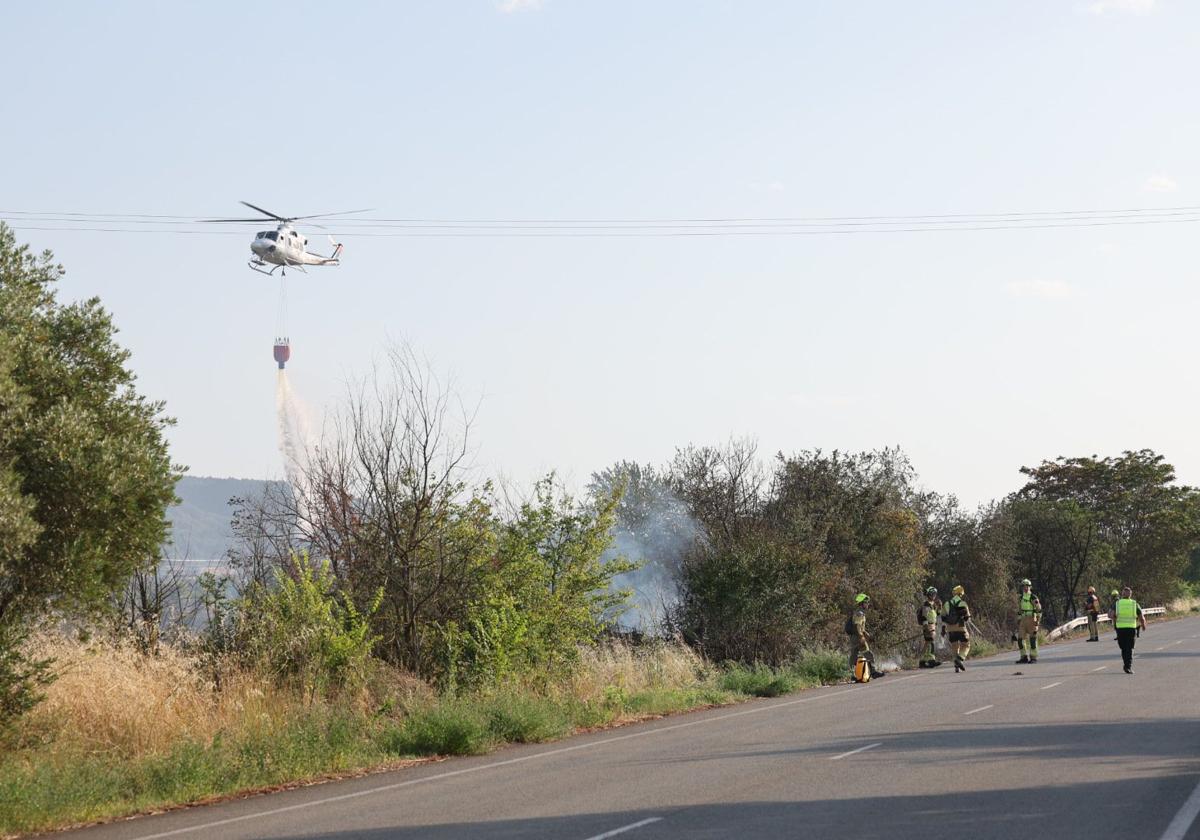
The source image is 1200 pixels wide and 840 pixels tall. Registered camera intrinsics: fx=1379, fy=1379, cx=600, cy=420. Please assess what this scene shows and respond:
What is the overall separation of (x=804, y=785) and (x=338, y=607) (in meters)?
9.18

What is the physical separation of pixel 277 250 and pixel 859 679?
964 inches

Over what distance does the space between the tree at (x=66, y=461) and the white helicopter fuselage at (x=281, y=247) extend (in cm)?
2888

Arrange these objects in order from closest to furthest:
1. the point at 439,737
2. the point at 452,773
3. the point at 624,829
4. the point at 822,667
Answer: the point at 624,829 → the point at 452,773 → the point at 439,737 → the point at 822,667

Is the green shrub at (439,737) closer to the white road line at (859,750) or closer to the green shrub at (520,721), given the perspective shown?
the green shrub at (520,721)

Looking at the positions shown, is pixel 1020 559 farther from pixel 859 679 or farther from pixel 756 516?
pixel 859 679

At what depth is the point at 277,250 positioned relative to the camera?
43938 millimetres

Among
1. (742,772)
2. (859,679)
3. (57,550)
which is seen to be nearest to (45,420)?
(57,550)

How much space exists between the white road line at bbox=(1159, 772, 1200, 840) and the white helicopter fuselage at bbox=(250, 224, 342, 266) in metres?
36.7

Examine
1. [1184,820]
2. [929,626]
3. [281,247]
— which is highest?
[281,247]

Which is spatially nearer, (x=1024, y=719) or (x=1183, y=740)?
(x=1183, y=740)

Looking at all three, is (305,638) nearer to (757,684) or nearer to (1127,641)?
(757,684)

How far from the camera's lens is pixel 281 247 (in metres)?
44.1

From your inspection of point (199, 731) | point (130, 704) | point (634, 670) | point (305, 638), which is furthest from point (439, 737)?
point (634, 670)

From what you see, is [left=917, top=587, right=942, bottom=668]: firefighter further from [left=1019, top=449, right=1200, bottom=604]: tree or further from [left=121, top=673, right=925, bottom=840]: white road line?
[left=1019, top=449, right=1200, bottom=604]: tree
